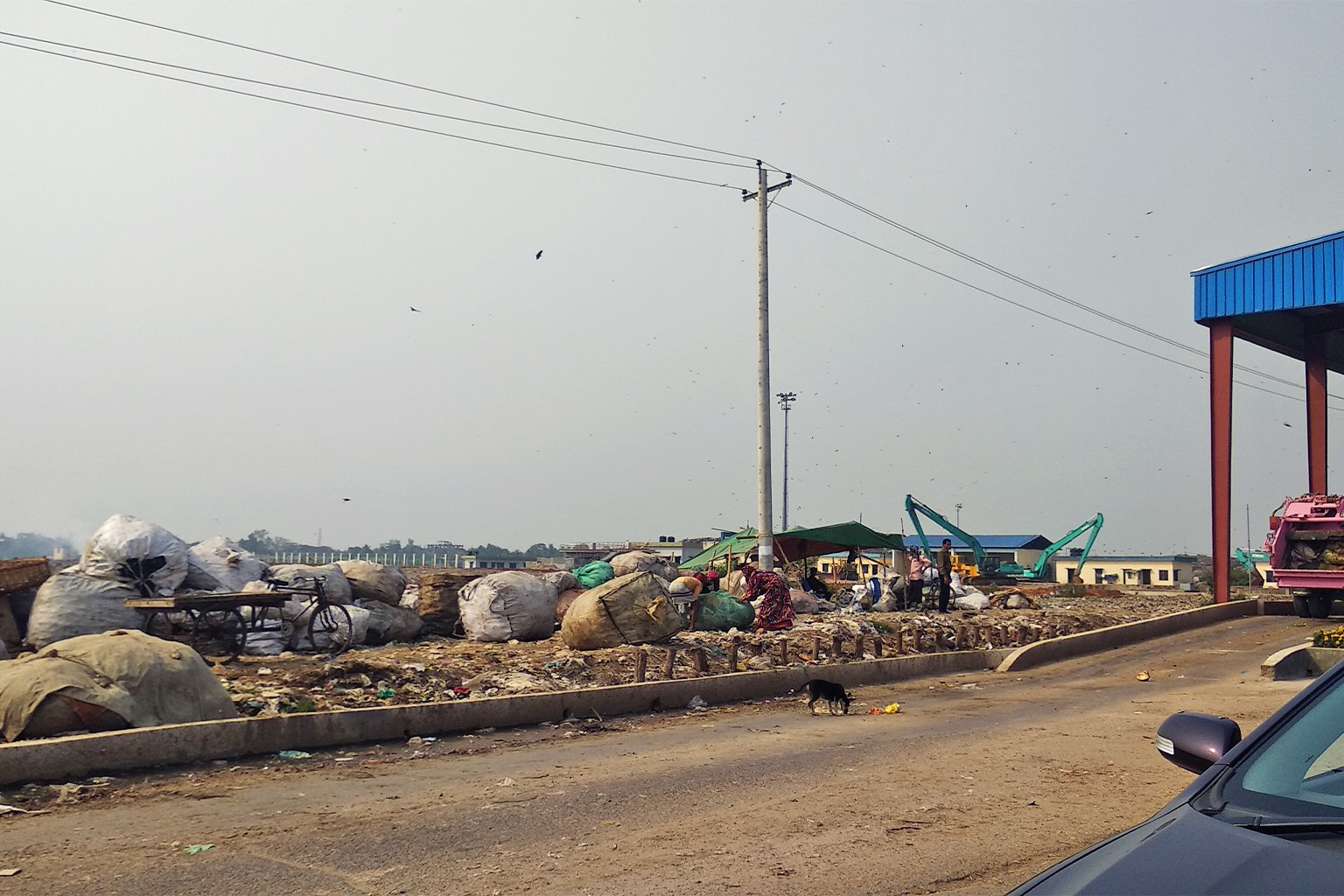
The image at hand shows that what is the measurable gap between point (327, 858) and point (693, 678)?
22.5ft

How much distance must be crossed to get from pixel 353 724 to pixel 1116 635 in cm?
1481

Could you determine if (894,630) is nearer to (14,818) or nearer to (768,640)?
(768,640)

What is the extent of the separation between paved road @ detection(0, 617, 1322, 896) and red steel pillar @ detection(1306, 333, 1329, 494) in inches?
852

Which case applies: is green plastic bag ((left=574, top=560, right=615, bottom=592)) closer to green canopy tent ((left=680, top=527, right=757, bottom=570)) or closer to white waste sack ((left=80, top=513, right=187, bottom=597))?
green canopy tent ((left=680, top=527, right=757, bottom=570))

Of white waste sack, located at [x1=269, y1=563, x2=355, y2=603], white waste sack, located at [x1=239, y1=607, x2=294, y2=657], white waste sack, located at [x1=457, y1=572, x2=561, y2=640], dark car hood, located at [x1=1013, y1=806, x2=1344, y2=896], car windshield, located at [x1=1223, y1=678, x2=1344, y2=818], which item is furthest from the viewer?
white waste sack, located at [x1=457, y1=572, x2=561, y2=640]

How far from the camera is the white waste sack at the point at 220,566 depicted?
586 inches

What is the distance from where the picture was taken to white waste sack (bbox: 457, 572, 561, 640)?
1608 centimetres

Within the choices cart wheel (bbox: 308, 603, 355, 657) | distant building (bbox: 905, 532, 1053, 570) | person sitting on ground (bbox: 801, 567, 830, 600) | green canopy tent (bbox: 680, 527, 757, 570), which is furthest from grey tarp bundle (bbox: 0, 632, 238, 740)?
distant building (bbox: 905, 532, 1053, 570)

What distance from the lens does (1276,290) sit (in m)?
23.8

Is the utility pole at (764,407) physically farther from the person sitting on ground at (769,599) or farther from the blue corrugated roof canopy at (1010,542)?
the blue corrugated roof canopy at (1010,542)

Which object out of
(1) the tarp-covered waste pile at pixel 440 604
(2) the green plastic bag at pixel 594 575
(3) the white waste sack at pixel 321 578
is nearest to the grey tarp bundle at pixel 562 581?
(2) the green plastic bag at pixel 594 575

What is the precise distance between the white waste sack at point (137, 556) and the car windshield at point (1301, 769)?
13.7 meters

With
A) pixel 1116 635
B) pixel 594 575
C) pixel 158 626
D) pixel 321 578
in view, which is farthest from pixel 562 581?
pixel 1116 635

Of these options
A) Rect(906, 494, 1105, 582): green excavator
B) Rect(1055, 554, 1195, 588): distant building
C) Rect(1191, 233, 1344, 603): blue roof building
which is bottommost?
Rect(1055, 554, 1195, 588): distant building
